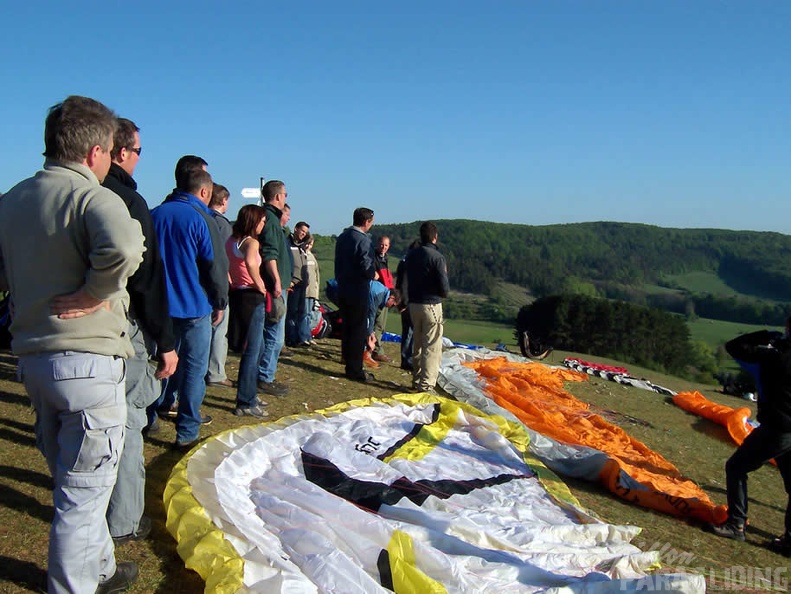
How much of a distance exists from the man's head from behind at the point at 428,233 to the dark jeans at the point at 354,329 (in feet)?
3.42

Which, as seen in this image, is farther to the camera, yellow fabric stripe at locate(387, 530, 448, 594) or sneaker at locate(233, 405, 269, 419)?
sneaker at locate(233, 405, 269, 419)

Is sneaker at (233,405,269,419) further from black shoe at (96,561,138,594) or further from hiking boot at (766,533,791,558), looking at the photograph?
hiking boot at (766,533,791,558)

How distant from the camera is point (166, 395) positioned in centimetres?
523

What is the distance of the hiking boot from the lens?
4777 millimetres

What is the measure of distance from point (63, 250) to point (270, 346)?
14.2ft

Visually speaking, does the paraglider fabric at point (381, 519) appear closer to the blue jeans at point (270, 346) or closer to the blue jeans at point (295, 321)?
the blue jeans at point (270, 346)

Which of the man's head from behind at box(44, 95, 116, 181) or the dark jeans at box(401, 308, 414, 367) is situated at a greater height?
the man's head from behind at box(44, 95, 116, 181)

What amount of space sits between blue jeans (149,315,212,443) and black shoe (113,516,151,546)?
117cm

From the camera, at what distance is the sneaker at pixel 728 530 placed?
4832mm

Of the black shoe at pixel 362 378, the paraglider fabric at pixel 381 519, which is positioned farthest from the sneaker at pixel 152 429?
the black shoe at pixel 362 378

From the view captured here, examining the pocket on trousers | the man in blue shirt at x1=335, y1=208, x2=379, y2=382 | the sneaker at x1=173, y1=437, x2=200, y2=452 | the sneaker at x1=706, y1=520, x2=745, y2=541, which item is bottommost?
the sneaker at x1=706, y1=520, x2=745, y2=541

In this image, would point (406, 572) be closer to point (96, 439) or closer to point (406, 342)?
point (96, 439)

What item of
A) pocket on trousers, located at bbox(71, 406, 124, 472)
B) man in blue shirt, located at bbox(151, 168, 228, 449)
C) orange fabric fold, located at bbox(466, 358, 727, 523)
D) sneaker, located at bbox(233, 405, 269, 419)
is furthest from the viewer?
sneaker, located at bbox(233, 405, 269, 419)

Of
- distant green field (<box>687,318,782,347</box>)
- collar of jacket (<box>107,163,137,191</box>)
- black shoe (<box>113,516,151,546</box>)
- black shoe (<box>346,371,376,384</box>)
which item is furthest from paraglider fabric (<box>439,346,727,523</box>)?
distant green field (<box>687,318,782,347</box>)
